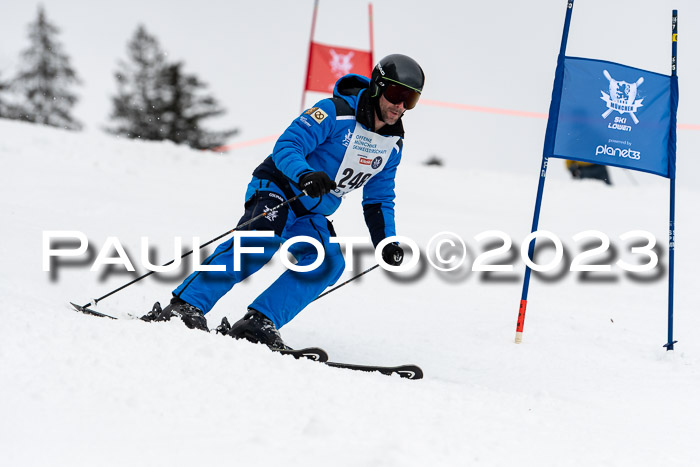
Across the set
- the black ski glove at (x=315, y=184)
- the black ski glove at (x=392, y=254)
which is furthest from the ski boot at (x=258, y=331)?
the black ski glove at (x=392, y=254)

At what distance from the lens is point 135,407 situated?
2.32 meters

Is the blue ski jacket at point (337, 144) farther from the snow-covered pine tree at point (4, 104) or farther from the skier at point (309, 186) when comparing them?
the snow-covered pine tree at point (4, 104)

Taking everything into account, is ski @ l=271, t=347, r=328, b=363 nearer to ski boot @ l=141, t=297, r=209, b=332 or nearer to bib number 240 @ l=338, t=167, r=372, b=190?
ski boot @ l=141, t=297, r=209, b=332

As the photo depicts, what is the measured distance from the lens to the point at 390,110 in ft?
13.2

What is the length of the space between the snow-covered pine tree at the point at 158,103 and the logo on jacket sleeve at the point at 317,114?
29.3 meters

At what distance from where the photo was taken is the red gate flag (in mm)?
14742

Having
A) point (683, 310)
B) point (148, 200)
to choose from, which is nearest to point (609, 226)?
point (683, 310)

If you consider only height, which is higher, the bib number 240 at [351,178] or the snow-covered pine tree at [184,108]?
the snow-covered pine tree at [184,108]

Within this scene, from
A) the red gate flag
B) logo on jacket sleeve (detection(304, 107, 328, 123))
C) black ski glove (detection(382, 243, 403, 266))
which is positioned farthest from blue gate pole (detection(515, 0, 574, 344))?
the red gate flag

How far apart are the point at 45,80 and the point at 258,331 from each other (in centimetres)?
3475

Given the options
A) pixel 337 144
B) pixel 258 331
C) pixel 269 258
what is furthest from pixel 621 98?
pixel 258 331

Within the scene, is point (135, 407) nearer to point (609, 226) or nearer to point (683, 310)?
point (683, 310)

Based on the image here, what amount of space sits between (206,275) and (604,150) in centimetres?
304

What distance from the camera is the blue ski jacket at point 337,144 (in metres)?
3.96
